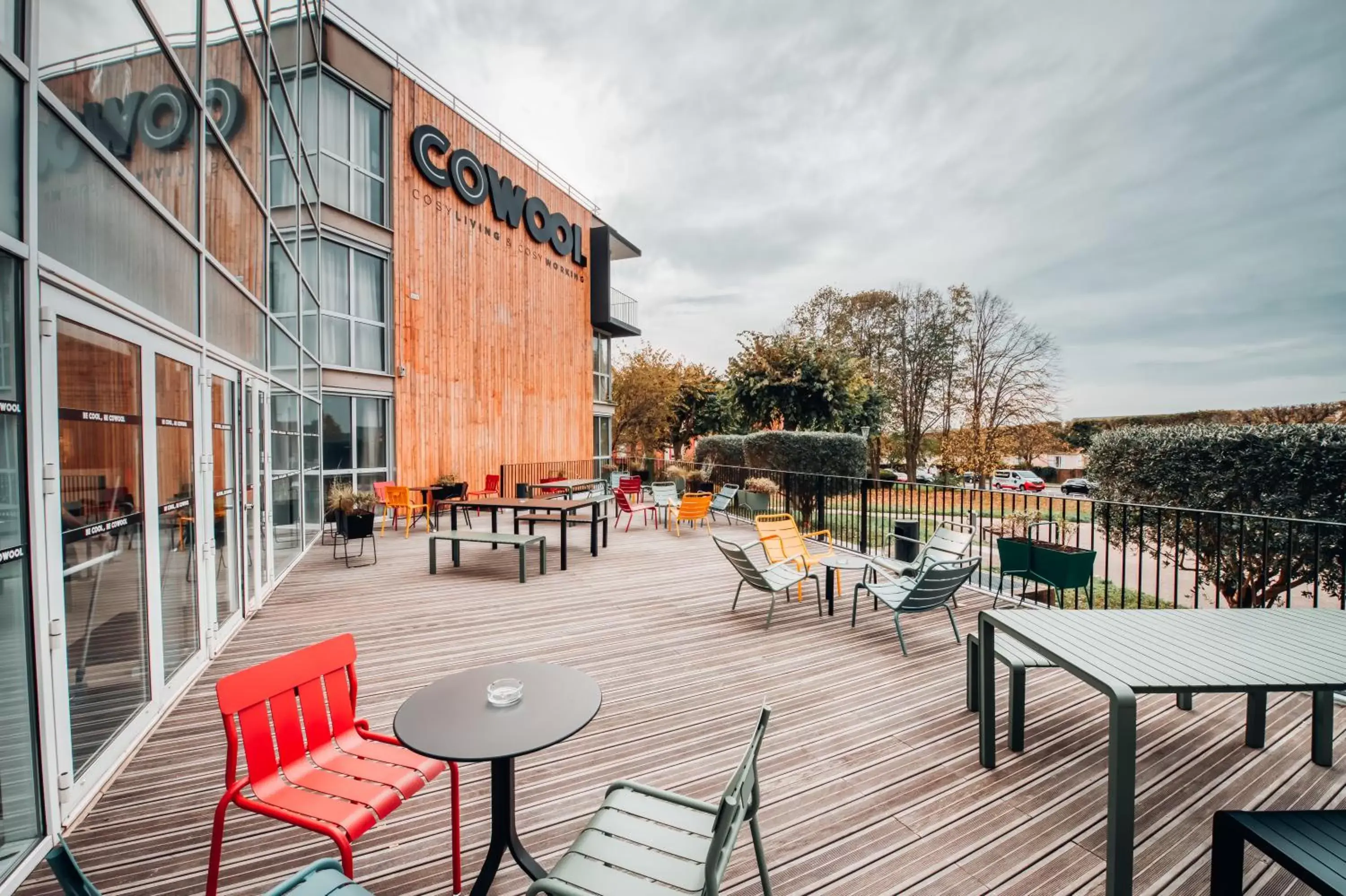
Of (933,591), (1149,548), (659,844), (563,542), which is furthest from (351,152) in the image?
(1149,548)

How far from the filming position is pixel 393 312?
1132 cm

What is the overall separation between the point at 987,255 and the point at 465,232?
21.3m

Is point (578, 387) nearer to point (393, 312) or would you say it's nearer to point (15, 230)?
point (393, 312)

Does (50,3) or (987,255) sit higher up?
(987,255)

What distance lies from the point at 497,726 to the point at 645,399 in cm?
2155

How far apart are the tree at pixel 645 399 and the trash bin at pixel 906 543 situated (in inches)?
629

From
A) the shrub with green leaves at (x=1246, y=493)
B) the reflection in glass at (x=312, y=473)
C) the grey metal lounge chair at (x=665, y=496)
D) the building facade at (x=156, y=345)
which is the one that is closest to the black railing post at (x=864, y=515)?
the shrub with green leaves at (x=1246, y=493)

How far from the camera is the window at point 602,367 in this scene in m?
18.0

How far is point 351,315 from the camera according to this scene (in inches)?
421

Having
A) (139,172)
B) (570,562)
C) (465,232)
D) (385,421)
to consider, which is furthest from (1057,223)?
(139,172)

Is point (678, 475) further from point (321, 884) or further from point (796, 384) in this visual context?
point (321, 884)

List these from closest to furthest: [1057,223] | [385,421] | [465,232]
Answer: [385,421] < [465,232] < [1057,223]

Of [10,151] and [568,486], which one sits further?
[568,486]

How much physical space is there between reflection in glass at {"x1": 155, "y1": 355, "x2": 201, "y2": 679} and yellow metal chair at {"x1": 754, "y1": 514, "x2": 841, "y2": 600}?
4675mm
